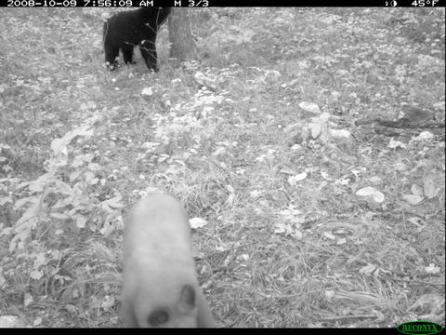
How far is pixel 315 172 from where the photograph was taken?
4.57 m

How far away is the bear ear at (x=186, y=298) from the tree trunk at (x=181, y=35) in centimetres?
555

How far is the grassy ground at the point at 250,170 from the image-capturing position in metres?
3.44

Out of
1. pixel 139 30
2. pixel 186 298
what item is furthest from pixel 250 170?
pixel 139 30

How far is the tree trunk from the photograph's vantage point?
23.6 feet

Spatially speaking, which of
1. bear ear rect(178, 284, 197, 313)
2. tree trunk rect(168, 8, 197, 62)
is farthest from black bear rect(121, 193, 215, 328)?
tree trunk rect(168, 8, 197, 62)

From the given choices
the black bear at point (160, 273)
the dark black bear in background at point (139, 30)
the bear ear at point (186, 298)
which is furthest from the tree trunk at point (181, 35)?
the bear ear at point (186, 298)

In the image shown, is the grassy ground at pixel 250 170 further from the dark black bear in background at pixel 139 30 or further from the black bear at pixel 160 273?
the black bear at pixel 160 273

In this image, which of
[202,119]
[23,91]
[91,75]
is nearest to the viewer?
[202,119]

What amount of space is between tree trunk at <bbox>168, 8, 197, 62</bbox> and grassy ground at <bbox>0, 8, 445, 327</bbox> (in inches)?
11.1

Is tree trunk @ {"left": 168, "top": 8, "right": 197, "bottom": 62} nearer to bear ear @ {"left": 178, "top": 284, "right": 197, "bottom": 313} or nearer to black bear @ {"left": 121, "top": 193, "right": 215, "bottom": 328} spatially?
black bear @ {"left": 121, "top": 193, "right": 215, "bottom": 328}

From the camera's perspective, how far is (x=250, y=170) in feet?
15.5

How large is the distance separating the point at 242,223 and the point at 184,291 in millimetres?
1665
